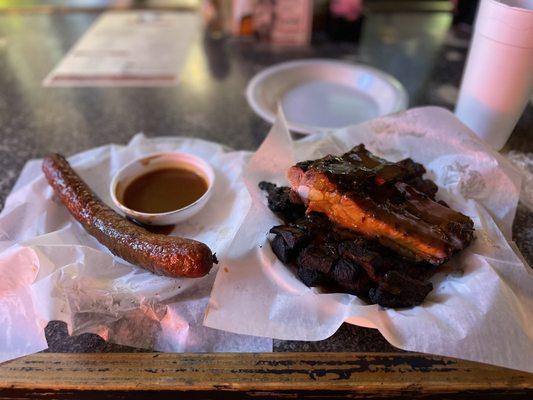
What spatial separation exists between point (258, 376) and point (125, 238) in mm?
547

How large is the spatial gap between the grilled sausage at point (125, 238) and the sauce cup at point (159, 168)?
91mm

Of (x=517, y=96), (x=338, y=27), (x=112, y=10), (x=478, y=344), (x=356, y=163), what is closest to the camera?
(x=478, y=344)

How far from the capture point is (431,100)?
2320 mm

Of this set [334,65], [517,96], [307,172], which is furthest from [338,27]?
[307,172]

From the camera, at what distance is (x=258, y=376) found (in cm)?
114

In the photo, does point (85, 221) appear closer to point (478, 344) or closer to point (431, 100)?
point (478, 344)

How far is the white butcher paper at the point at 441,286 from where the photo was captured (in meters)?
1.07

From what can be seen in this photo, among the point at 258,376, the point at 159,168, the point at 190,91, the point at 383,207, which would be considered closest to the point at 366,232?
the point at 383,207

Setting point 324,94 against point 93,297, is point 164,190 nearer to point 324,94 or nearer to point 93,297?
point 93,297

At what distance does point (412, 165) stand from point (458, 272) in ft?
1.31

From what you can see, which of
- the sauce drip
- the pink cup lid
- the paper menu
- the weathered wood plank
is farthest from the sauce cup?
the pink cup lid

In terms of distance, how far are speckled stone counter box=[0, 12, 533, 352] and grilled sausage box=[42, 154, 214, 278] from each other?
267 mm

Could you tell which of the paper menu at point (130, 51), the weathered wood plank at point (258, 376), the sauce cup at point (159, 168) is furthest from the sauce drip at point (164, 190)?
the paper menu at point (130, 51)

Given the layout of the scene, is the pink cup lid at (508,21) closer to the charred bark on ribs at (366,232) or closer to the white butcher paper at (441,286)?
the white butcher paper at (441,286)
